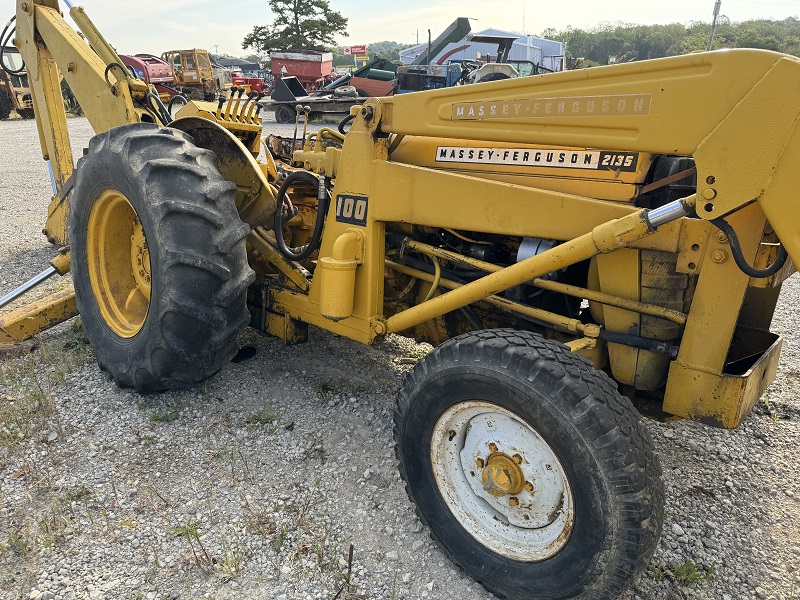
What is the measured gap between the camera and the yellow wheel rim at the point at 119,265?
3.73 meters

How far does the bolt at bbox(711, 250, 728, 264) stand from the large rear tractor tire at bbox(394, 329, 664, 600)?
25.1 inches

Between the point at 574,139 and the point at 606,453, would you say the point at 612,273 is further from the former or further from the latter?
the point at 606,453

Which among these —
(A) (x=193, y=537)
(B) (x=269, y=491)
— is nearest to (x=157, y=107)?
(B) (x=269, y=491)

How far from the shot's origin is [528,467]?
2.29 meters

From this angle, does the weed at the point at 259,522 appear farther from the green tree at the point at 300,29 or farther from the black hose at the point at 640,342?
the green tree at the point at 300,29

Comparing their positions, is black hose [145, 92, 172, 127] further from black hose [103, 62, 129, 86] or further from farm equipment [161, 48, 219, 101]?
farm equipment [161, 48, 219, 101]

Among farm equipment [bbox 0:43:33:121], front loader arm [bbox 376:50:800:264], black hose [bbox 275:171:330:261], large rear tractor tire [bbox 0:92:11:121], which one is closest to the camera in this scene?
front loader arm [bbox 376:50:800:264]

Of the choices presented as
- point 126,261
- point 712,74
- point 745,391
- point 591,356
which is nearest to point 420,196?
point 591,356

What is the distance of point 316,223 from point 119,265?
57.3 inches

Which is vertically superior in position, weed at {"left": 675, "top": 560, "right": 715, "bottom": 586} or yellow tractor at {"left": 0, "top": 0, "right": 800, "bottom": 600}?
yellow tractor at {"left": 0, "top": 0, "right": 800, "bottom": 600}

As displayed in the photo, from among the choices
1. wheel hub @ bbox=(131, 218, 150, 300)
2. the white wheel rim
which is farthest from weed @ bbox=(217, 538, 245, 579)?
wheel hub @ bbox=(131, 218, 150, 300)

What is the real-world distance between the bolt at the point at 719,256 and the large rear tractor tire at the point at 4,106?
87.5 ft

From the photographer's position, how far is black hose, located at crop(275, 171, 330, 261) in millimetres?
3291

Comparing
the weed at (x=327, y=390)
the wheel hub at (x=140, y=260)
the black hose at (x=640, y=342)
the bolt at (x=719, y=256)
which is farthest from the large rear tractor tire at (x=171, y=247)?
the bolt at (x=719, y=256)
